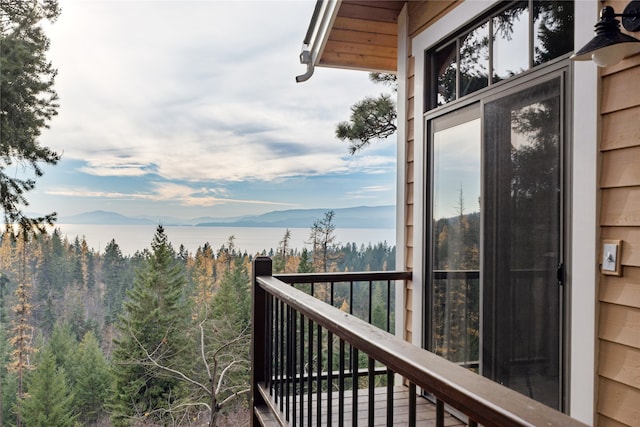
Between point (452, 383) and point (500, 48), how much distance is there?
2174 mm

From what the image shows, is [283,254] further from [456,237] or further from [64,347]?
[456,237]

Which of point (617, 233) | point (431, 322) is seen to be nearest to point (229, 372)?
point (431, 322)

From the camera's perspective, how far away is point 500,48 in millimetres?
2543

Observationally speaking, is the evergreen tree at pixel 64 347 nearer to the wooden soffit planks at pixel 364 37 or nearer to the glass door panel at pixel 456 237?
the wooden soffit planks at pixel 364 37

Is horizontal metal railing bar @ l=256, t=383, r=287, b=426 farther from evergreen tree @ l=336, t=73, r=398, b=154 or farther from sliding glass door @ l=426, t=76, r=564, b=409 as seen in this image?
evergreen tree @ l=336, t=73, r=398, b=154

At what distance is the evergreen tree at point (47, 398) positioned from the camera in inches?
423

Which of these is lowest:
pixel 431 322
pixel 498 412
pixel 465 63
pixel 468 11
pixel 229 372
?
pixel 229 372

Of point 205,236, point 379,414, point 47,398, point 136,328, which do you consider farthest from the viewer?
point 205,236

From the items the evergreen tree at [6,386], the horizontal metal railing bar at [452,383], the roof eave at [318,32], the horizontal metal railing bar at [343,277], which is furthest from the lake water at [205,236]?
the horizontal metal railing bar at [452,383]

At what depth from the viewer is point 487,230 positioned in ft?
8.50

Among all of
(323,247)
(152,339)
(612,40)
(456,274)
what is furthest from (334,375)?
(152,339)

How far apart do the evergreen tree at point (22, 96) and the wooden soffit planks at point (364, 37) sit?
18.6 ft

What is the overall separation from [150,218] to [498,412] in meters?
12.7

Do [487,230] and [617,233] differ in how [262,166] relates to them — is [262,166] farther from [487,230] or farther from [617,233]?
[617,233]
